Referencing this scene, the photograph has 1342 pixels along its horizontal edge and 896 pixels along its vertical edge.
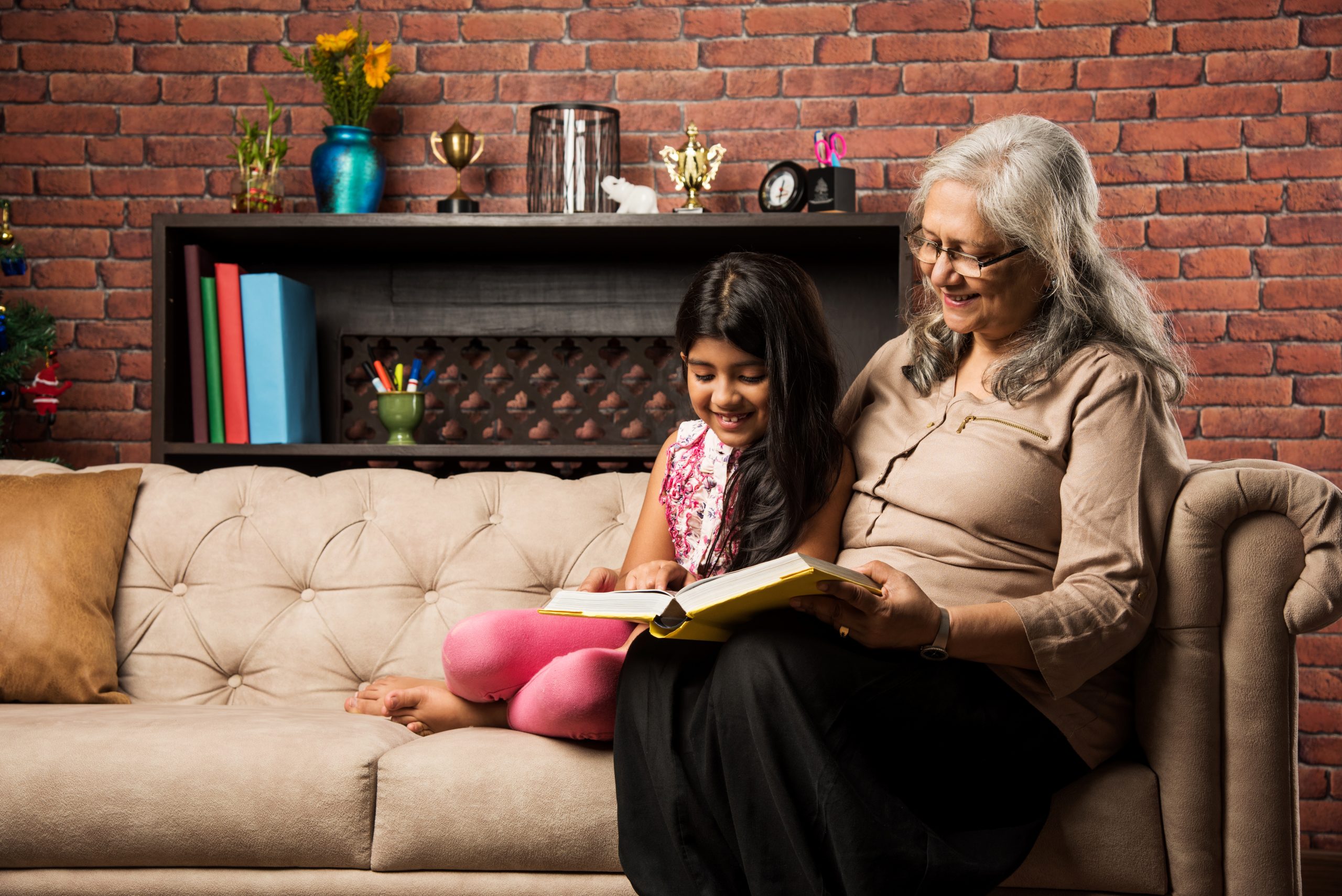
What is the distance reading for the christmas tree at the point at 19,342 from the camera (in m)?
2.17

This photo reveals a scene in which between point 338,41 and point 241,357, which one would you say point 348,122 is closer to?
point 338,41

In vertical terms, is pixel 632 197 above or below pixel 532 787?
above

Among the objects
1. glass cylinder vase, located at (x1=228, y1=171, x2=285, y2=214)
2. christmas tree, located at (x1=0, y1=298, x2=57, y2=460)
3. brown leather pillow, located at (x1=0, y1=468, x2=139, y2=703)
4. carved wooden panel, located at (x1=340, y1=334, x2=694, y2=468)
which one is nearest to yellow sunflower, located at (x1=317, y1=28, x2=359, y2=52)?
glass cylinder vase, located at (x1=228, y1=171, x2=285, y2=214)

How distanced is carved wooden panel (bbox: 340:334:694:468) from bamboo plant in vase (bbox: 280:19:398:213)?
34cm

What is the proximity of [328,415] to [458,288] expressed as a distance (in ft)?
1.44

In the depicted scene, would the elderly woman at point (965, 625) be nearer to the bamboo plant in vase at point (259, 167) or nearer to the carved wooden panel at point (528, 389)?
the carved wooden panel at point (528, 389)

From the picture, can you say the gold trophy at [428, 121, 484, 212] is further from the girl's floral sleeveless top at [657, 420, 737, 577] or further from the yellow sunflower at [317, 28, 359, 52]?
the girl's floral sleeveless top at [657, 420, 737, 577]

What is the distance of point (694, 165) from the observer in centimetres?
231

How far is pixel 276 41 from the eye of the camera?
250 centimetres

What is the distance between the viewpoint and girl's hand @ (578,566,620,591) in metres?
1.49

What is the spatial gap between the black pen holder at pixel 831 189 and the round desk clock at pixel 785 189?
20mm

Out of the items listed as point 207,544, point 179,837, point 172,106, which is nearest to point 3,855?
point 179,837

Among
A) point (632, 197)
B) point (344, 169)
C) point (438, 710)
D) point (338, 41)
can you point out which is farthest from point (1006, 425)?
point (338, 41)

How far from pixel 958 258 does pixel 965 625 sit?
1.68 feet
